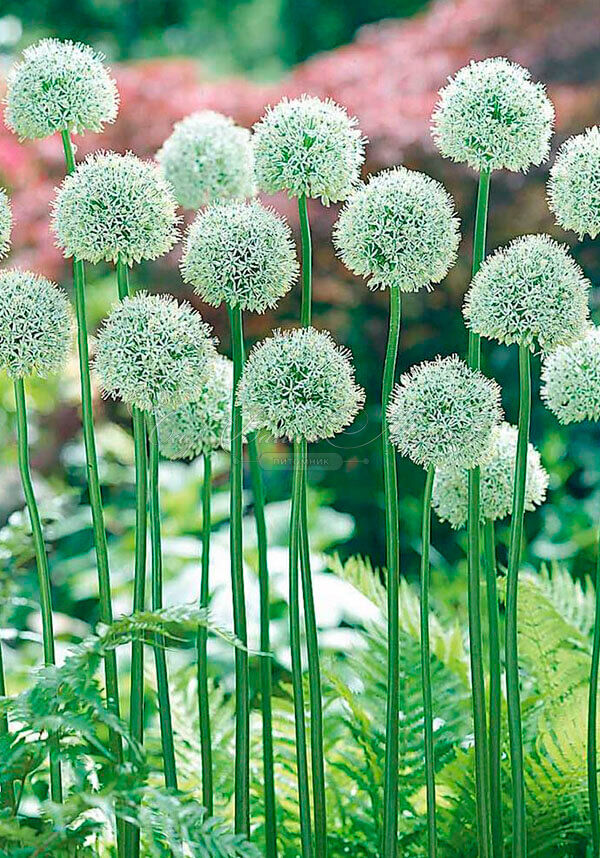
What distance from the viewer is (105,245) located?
1029mm

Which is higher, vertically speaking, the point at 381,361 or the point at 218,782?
the point at 381,361

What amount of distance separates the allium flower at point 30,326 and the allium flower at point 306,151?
0.81 feet

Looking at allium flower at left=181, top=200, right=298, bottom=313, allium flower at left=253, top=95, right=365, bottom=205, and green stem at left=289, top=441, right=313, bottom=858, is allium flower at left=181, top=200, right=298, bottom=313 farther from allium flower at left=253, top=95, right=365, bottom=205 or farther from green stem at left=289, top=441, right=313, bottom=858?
→ green stem at left=289, top=441, right=313, bottom=858

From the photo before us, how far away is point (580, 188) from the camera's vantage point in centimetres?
106

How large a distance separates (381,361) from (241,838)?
7.69ft

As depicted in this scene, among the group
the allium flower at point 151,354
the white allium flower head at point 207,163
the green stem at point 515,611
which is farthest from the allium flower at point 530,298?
the white allium flower head at point 207,163

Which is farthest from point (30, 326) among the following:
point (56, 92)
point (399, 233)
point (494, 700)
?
point (494, 700)

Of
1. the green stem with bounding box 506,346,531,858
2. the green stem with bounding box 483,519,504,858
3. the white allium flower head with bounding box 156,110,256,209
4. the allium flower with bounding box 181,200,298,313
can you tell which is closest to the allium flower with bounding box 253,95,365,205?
the allium flower with bounding box 181,200,298,313

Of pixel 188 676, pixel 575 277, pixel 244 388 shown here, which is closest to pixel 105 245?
pixel 244 388

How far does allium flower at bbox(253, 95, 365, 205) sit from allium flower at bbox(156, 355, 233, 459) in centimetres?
21

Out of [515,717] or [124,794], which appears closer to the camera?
[124,794]

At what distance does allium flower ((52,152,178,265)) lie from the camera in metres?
1.03

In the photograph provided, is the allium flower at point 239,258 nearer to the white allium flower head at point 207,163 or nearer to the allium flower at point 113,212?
the allium flower at point 113,212

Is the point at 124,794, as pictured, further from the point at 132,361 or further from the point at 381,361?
the point at 381,361
